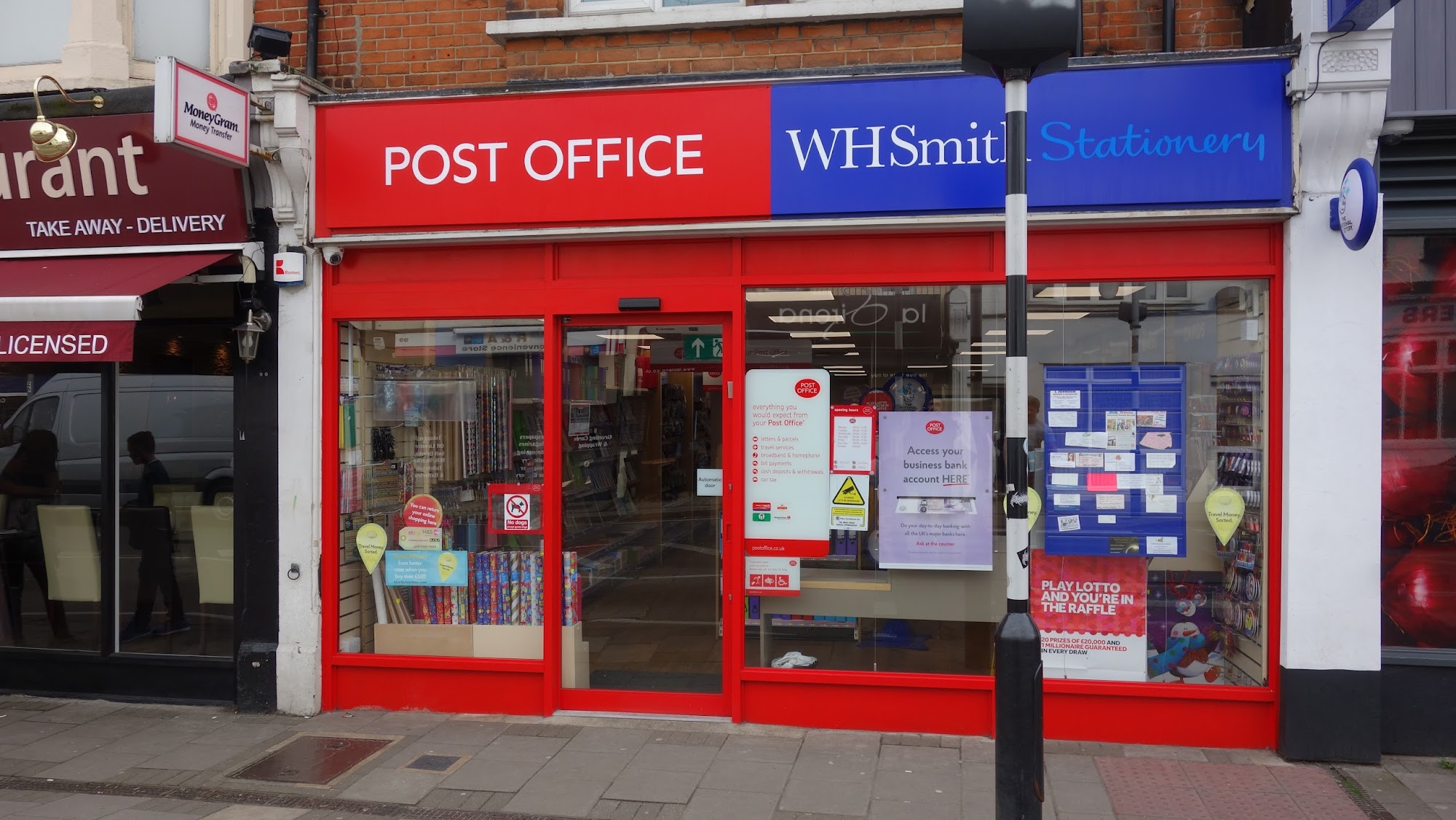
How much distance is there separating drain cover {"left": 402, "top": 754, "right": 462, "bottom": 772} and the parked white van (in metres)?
2.61

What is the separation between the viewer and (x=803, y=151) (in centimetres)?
597

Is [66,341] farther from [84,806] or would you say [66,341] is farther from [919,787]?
[919,787]

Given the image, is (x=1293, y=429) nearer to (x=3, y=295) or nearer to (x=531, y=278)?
(x=531, y=278)

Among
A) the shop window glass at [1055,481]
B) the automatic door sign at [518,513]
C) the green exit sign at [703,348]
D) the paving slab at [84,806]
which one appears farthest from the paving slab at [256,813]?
the green exit sign at [703,348]

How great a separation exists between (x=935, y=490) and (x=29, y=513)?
6695mm

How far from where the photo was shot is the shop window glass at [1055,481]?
591 centimetres

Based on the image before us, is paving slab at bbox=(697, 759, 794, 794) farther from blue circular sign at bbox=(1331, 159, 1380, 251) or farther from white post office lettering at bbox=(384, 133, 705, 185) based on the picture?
blue circular sign at bbox=(1331, 159, 1380, 251)

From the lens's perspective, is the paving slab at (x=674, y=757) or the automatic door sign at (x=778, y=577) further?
the automatic door sign at (x=778, y=577)

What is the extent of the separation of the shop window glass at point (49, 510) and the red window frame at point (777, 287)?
2116 mm

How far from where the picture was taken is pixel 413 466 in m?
6.87

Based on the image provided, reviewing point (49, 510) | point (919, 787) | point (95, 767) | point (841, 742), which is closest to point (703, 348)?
point (841, 742)

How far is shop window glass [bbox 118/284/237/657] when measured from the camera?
686 cm

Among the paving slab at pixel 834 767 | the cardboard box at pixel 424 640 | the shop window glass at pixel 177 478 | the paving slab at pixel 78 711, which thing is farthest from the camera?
the shop window glass at pixel 177 478

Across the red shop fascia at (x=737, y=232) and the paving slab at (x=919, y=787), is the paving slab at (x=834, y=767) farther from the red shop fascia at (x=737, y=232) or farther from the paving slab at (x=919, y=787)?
the red shop fascia at (x=737, y=232)
